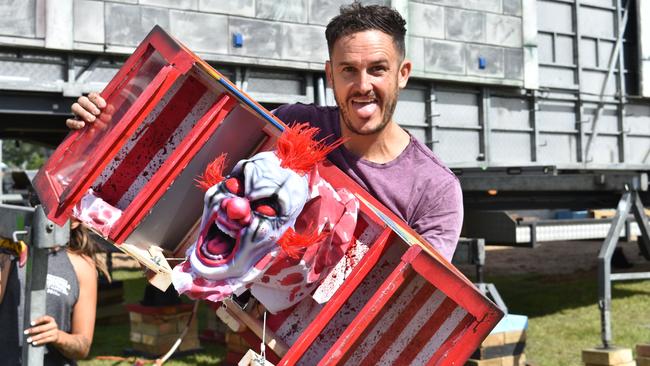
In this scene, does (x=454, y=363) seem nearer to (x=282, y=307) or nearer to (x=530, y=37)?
(x=282, y=307)

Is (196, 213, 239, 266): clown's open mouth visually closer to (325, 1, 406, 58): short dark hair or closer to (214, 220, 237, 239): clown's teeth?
(214, 220, 237, 239): clown's teeth

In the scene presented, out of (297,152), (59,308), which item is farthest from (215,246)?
(59,308)

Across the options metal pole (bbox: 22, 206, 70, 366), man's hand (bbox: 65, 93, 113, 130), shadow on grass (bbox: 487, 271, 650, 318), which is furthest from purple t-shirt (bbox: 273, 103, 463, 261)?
shadow on grass (bbox: 487, 271, 650, 318)

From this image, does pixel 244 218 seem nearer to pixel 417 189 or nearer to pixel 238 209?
pixel 238 209

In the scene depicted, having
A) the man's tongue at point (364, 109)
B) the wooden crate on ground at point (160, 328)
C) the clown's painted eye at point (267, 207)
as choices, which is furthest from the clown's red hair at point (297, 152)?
the wooden crate on ground at point (160, 328)

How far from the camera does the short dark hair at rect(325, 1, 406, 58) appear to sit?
7.44ft

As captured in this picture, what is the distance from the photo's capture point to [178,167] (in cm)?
232

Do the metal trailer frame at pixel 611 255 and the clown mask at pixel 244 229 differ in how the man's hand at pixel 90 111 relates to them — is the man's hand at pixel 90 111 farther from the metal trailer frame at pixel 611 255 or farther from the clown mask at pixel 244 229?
the metal trailer frame at pixel 611 255

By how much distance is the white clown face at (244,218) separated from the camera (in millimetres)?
1933

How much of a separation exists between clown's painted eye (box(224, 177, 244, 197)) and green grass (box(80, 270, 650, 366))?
549 cm

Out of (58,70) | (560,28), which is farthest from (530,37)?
(58,70)

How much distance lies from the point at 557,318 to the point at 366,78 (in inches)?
291

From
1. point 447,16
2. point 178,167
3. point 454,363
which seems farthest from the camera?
point 447,16

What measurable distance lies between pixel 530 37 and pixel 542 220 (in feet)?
6.63
